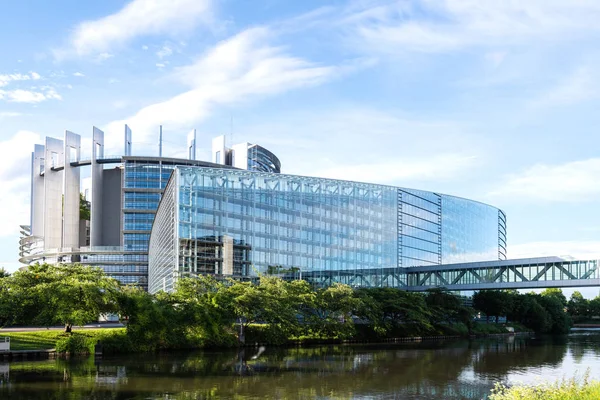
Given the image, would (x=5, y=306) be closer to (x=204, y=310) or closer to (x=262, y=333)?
(x=204, y=310)

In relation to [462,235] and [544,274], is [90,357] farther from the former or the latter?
[462,235]

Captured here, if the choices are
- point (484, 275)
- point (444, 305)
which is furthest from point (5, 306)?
point (484, 275)

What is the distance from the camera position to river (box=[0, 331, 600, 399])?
36156 mm

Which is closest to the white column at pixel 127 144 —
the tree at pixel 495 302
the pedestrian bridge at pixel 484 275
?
the pedestrian bridge at pixel 484 275

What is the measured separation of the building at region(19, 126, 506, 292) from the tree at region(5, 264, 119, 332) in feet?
58.5

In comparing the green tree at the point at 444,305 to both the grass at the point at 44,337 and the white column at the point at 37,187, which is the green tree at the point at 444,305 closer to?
the grass at the point at 44,337

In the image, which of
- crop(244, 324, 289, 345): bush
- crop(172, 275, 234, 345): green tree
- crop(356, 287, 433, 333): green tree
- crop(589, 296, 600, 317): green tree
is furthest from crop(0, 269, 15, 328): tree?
crop(589, 296, 600, 317): green tree

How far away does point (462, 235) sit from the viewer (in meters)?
151

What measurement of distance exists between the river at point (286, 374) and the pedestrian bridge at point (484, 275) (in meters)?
24.2

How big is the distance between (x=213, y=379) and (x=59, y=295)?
20607 millimetres

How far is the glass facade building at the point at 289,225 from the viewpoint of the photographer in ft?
272

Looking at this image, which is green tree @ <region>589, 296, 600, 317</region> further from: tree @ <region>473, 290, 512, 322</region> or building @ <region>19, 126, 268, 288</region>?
building @ <region>19, 126, 268, 288</region>

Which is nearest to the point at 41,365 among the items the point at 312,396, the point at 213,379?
the point at 213,379

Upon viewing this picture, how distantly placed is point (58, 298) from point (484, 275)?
238ft
